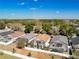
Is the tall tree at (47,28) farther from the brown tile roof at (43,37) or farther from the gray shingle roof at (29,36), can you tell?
the gray shingle roof at (29,36)

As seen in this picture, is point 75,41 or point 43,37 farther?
point 43,37

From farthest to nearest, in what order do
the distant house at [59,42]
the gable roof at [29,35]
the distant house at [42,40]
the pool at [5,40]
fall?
the pool at [5,40] < the gable roof at [29,35] < the distant house at [42,40] < the distant house at [59,42]

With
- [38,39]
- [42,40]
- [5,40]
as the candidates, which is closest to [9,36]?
[5,40]

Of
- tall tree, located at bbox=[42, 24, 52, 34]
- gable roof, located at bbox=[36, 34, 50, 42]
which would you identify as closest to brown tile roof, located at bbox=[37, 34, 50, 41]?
gable roof, located at bbox=[36, 34, 50, 42]

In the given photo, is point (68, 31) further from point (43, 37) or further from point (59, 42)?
point (43, 37)

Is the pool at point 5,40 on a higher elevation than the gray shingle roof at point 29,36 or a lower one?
lower

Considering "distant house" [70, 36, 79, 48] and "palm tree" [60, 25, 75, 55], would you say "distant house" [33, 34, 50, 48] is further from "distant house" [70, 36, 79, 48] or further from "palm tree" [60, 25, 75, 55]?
A: "distant house" [70, 36, 79, 48]

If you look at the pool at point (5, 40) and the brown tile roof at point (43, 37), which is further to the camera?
the pool at point (5, 40)

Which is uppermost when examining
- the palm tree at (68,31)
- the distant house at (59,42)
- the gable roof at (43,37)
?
the palm tree at (68,31)

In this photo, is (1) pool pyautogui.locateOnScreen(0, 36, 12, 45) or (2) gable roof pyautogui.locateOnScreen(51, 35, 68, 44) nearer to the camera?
(2) gable roof pyautogui.locateOnScreen(51, 35, 68, 44)

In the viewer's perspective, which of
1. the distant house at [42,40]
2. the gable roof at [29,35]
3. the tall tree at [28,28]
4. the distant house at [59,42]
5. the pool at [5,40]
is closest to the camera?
the distant house at [59,42]

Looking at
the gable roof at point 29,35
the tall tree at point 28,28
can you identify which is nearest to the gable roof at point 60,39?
the gable roof at point 29,35

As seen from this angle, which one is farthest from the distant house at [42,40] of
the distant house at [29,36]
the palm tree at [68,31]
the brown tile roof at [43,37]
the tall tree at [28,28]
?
the palm tree at [68,31]

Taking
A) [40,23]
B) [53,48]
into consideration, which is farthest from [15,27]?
[53,48]
